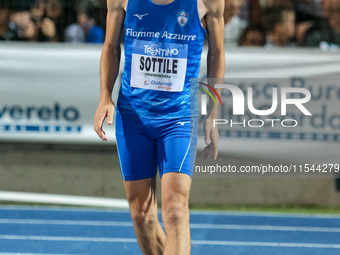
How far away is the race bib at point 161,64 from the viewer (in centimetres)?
335

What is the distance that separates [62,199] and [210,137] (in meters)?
3.93

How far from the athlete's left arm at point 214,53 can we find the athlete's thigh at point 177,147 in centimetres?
14

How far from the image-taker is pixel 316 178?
23.1 feet

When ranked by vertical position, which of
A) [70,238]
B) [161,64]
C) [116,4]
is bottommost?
[70,238]

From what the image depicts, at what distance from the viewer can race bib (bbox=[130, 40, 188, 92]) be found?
335cm

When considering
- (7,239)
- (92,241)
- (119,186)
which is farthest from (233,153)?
(7,239)

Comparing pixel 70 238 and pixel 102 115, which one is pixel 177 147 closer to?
pixel 102 115

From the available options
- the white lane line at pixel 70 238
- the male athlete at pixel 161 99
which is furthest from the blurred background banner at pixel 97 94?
the male athlete at pixel 161 99

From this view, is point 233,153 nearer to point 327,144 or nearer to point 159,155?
point 327,144

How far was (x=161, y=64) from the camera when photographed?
3379mm

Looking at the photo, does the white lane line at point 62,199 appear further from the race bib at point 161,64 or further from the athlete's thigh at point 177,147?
the race bib at point 161,64
